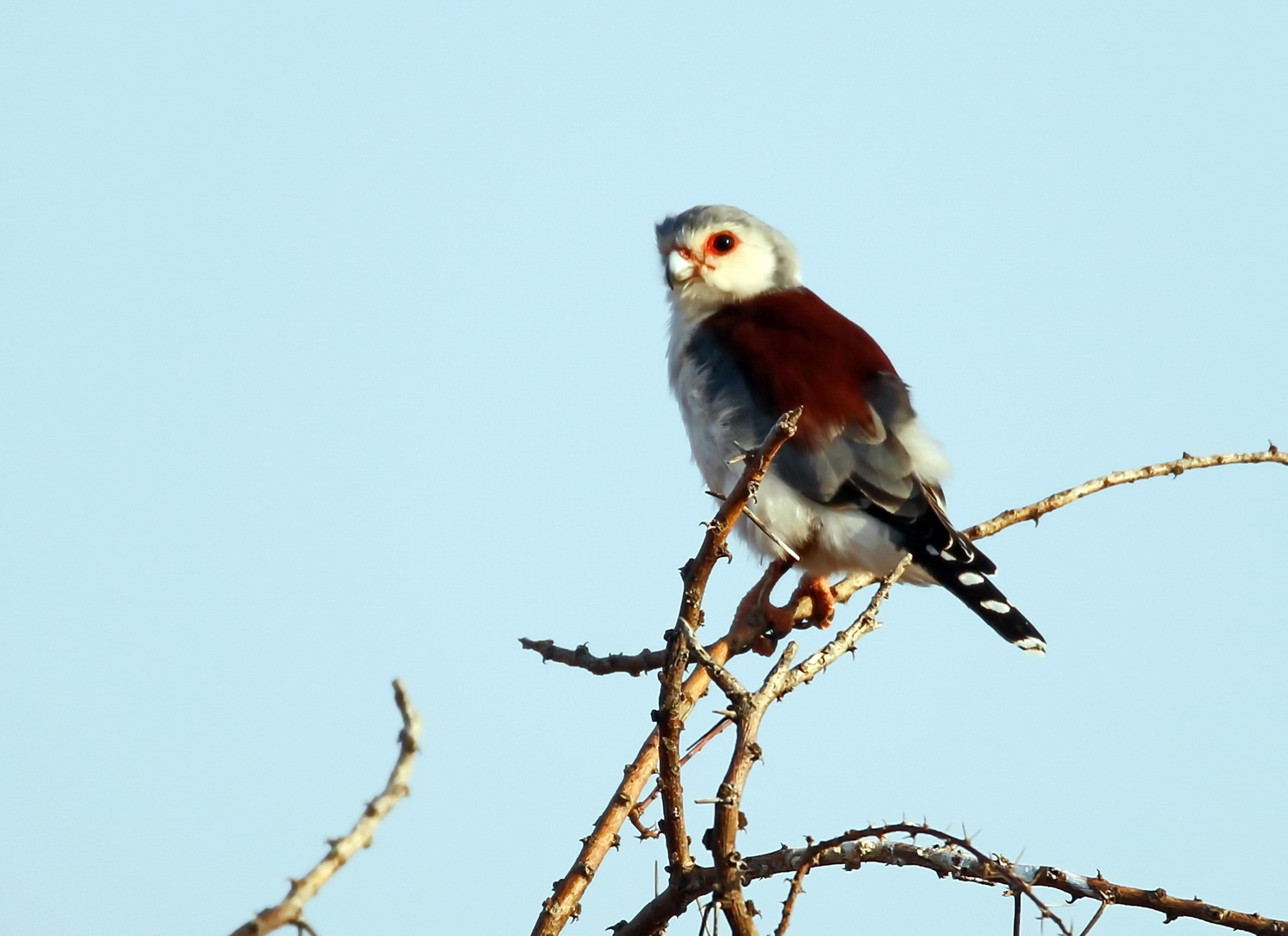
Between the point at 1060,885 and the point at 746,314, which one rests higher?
the point at 746,314

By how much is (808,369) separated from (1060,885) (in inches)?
106

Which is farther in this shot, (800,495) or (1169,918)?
(800,495)

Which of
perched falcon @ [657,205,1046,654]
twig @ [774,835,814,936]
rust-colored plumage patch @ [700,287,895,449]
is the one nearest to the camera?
twig @ [774,835,814,936]

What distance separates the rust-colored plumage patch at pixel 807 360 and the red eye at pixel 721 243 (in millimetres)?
380

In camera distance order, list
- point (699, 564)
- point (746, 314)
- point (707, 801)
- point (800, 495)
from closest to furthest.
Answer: point (707, 801) → point (699, 564) → point (800, 495) → point (746, 314)

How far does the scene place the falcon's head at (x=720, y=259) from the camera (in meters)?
5.81

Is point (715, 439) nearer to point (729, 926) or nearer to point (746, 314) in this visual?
point (746, 314)

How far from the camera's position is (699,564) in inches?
94.3

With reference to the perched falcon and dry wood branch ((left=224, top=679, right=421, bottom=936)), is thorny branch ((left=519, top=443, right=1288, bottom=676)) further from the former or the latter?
dry wood branch ((left=224, top=679, right=421, bottom=936))

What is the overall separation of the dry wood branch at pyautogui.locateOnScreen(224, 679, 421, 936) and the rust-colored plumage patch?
322cm

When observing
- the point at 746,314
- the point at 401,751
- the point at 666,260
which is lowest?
the point at 401,751

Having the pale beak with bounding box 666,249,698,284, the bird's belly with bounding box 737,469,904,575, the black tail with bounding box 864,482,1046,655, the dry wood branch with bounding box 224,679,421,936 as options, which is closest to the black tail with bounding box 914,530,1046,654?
the black tail with bounding box 864,482,1046,655

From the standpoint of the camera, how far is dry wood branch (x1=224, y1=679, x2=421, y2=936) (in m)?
1.29

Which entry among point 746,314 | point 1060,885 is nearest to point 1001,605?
point 746,314
